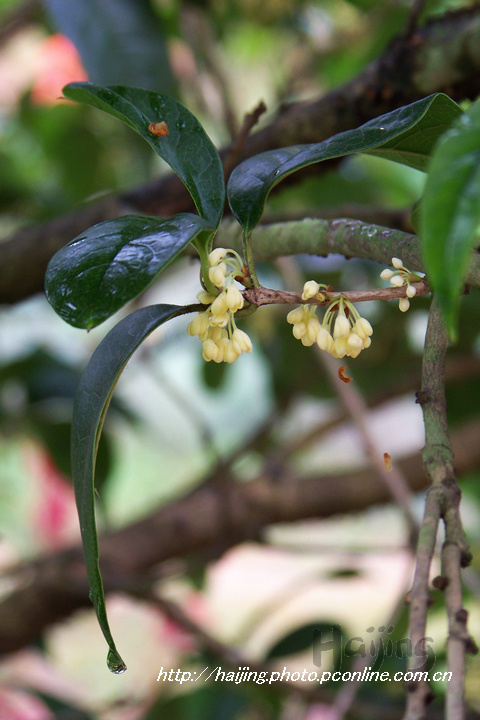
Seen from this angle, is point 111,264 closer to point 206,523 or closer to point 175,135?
point 175,135

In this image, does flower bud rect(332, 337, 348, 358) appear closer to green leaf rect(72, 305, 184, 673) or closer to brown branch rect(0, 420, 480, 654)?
green leaf rect(72, 305, 184, 673)

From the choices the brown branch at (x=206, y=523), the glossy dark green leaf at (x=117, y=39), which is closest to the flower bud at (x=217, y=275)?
the glossy dark green leaf at (x=117, y=39)

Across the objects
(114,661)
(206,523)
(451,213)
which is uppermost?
(451,213)

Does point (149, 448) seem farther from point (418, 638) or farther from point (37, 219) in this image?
point (418, 638)

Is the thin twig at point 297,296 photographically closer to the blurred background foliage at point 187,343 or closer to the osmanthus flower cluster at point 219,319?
the osmanthus flower cluster at point 219,319

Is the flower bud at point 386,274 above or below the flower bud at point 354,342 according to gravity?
above

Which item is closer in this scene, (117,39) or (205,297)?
(205,297)

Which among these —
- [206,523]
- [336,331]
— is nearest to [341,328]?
[336,331]

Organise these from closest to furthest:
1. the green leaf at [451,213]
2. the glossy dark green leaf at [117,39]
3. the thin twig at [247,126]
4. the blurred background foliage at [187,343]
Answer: the green leaf at [451,213] → the thin twig at [247,126] → the glossy dark green leaf at [117,39] → the blurred background foliage at [187,343]
